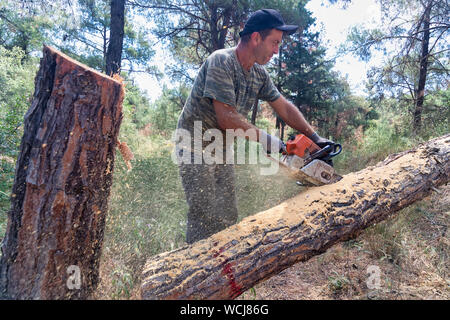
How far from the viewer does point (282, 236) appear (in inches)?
69.5

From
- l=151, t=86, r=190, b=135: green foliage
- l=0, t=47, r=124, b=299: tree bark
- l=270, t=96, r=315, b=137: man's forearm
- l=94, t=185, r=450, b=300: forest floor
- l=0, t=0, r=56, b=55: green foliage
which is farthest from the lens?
l=0, t=0, r=56, b=55: green foliage

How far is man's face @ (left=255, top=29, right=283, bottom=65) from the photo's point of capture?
225 centimetres

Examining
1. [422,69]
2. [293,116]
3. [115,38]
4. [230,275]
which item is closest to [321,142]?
[293,116]

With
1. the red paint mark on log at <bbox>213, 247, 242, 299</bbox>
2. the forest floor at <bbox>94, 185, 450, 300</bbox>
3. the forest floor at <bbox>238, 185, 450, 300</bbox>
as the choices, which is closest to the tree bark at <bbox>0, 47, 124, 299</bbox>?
the forest floor at <bbox>94, 185, 450, 300</bbox>

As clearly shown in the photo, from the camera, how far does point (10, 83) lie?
4.80m

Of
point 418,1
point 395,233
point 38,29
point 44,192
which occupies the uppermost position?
point 38,29

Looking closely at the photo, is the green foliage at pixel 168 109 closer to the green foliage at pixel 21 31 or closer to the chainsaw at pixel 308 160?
the green foliage at pixel 21 31

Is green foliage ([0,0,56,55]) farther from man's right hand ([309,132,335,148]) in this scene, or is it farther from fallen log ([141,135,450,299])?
fallen log ([141,135,450,299])

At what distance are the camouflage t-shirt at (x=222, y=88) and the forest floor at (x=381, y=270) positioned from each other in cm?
155

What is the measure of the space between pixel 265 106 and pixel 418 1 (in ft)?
22.6

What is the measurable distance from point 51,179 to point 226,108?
1.32 meters

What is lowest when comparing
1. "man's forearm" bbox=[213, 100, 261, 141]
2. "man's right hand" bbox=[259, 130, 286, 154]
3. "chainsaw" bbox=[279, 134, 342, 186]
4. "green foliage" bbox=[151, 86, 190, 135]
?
"chainsaw" bbox=[279, 134, 342, 186]
